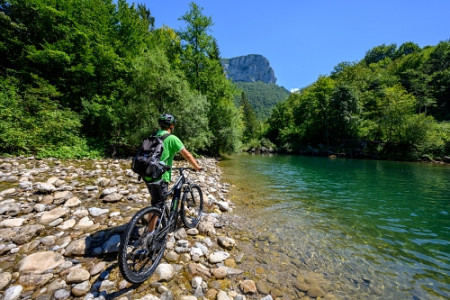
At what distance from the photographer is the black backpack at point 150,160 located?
316cm

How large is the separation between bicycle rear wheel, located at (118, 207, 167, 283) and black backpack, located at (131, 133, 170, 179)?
0.63 m

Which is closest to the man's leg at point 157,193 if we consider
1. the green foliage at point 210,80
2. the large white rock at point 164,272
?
the large white rock at point 164,272

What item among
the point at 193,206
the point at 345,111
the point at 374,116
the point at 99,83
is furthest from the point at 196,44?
the point at 374,116

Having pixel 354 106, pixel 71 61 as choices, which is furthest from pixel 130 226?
pixel 354 106

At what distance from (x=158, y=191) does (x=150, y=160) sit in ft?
2.42

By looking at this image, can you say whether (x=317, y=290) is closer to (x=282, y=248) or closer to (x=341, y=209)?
(x=282, y=248)

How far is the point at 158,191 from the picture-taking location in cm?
354

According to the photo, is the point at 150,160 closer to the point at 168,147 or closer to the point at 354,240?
the point at 168,147

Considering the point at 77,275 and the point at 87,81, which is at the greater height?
the point at 87,81

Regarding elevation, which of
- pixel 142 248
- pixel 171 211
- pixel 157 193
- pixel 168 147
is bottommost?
pixel 142 248

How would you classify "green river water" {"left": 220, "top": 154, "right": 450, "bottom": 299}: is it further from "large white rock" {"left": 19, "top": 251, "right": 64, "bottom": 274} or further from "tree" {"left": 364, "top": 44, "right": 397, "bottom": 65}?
"tree" {"left": 364, "top": 44, "right": 397, "bottom": 65}

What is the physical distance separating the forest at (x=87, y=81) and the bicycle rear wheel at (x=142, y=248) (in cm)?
1173

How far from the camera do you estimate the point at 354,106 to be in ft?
141

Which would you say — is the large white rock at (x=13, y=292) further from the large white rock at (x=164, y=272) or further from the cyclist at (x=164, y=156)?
the cyclist at (x=164, y=156)
